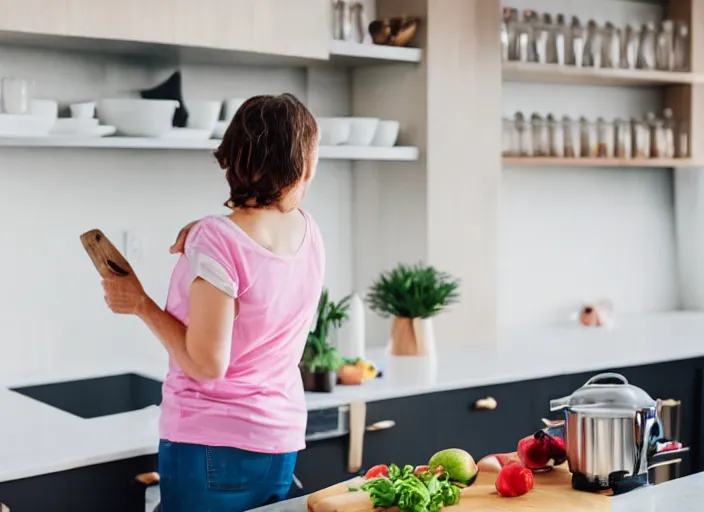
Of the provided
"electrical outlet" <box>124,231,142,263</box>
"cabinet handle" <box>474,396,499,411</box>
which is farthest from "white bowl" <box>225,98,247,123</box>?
"cabinet handle" <box>474,396,499,411</box>

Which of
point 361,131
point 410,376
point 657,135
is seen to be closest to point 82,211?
point 361,131

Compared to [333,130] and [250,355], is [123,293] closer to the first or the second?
[250,355]

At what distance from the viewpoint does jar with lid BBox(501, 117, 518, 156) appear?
166 inches

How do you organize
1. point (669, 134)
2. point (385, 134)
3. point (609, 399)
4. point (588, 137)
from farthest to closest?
point (669, 134)
point (588, 137)
point (385, 134)
point (609, 399)

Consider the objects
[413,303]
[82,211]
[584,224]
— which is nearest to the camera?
[82,211]

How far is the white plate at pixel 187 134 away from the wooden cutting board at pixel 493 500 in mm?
1358

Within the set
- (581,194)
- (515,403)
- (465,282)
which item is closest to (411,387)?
(515,403)

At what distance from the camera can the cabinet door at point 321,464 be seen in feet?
9.55

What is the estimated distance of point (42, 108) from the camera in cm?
297

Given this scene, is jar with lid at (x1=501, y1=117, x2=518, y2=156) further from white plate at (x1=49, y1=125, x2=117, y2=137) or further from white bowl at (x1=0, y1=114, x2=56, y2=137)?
white bowl at (x1=0, y1=114, x2=56, y2=137)

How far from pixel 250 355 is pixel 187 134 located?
109 centimetres

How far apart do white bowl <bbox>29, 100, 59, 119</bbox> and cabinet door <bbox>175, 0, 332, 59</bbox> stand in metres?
0.38

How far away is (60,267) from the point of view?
11.1 ft

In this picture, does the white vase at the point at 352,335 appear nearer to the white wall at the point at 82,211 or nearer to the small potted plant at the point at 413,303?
the small potted plant at the point at 413,303
